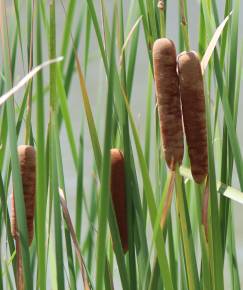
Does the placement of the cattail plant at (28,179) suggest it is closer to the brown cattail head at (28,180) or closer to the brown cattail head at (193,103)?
the brown cattail head at (28,180)

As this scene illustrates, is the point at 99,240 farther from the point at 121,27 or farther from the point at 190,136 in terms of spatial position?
the point at 121,27

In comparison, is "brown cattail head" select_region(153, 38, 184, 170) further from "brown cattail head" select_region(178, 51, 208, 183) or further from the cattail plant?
the cattail plant

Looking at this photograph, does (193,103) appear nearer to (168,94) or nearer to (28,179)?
(168,94)

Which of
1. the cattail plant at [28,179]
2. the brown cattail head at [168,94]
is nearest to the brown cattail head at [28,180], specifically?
the cattail plant at [28,179]

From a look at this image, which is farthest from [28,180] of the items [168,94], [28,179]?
[168,94]

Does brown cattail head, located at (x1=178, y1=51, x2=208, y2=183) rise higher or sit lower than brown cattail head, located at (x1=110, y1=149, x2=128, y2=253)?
higher

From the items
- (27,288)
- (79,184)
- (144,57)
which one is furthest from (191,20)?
(27,288)

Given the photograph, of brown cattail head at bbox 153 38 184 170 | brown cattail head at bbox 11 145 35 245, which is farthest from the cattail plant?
brown cattail head at bbox 153 38 184 170
